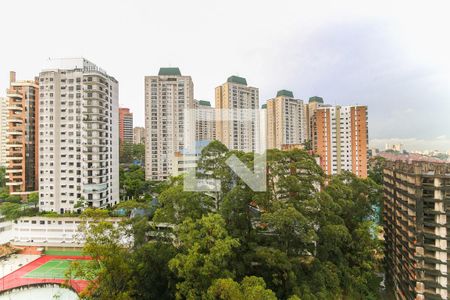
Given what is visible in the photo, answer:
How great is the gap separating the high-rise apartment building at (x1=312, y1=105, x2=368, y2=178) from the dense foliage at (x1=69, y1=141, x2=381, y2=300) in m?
13.8

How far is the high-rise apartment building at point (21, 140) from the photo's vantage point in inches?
626

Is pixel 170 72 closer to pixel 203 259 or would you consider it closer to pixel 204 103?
pixel 204 103

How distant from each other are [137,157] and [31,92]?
1023cm

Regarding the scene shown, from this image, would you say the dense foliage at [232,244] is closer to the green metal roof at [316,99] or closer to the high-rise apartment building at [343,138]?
the high-rise apartment building at [343,138]

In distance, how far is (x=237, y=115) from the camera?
705 inches

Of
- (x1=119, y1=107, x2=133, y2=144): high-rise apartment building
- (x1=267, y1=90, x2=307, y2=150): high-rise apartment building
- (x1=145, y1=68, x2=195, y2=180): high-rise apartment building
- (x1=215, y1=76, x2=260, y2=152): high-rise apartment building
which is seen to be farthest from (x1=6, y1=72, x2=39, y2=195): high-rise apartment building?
(x1=119, y1=107, x2=133, y2=144): high-rise apartment building

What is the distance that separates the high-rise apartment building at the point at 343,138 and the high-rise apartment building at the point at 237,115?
597 centimetres

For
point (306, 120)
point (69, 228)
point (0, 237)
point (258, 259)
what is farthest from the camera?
point (306, 120)

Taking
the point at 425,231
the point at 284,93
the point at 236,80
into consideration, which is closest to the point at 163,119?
the point at 236,80

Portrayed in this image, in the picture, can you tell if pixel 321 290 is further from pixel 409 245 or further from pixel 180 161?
pixel 180 161

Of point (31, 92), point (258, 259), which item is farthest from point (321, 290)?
point (31, 92)

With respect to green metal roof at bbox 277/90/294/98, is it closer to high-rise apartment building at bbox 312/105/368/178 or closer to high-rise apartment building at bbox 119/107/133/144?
high-rise apartment building at bbox 312/105/368/178

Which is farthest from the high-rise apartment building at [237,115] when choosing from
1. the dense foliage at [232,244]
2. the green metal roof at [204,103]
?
the dense foliage at [232,244]

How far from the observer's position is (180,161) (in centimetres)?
1458
